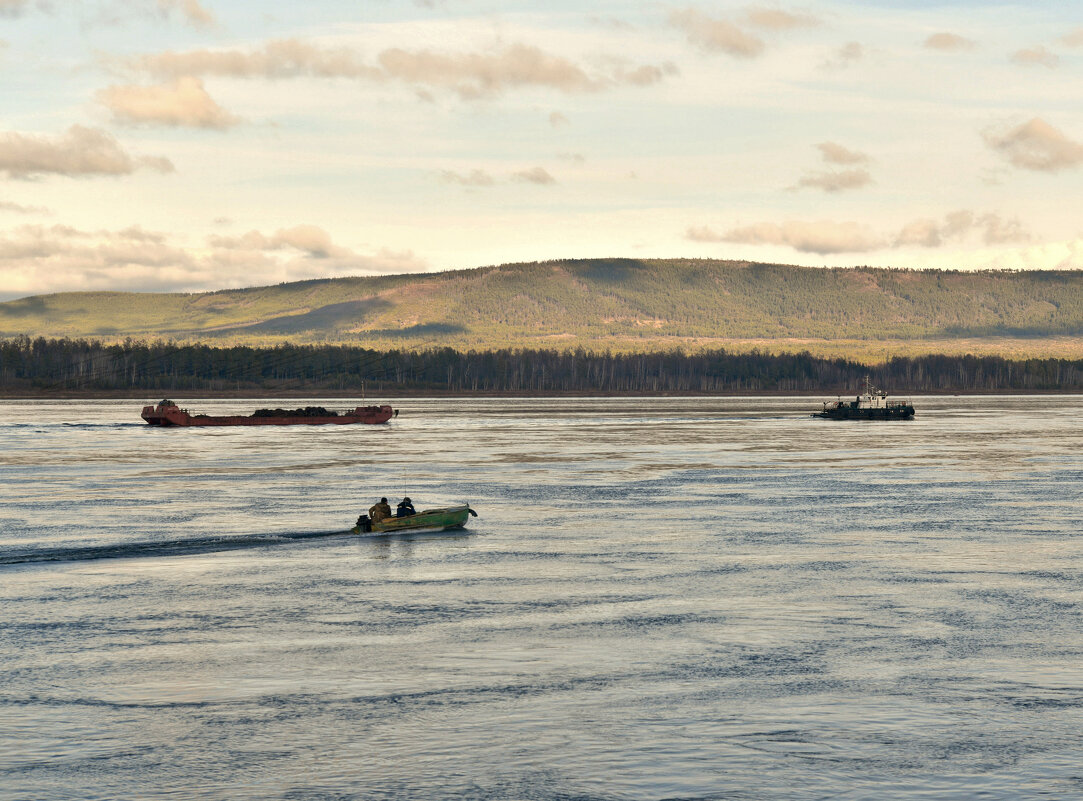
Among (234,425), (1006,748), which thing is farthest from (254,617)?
(234,425)

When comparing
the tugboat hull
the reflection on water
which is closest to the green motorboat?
the reflection on water

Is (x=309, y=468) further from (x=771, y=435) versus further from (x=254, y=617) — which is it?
(x=771, y=435)

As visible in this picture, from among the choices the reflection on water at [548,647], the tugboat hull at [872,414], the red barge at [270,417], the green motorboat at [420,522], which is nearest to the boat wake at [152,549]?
the reflection on water at [548,647]

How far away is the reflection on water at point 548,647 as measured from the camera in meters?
18.4

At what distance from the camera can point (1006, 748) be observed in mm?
19312

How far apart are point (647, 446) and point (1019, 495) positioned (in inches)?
1831

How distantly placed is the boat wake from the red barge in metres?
119

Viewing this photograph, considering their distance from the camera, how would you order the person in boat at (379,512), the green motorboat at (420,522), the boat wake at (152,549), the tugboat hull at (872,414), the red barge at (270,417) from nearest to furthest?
the boat wake at (152,549) < the green motorboat at (420,522) < the person in boat at (379,512) < the red barge at (270,417) < the tugboat hull at (872,414)

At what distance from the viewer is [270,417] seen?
544 feet

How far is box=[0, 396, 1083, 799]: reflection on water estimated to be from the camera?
18359 millimetres

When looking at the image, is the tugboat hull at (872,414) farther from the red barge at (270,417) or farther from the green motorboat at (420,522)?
the green motorboat at (420,522)

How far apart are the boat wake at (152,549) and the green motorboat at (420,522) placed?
1.51 metres

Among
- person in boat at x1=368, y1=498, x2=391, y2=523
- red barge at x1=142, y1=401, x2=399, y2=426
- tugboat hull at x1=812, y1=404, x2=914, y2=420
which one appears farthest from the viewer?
tugboat hull at x1=812, y1=404, x2=914, y2=420

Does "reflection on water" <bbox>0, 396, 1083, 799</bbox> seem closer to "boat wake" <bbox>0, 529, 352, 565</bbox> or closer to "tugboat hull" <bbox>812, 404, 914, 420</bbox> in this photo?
"boat wake" <bbox>0, 529, 352, 565</bbox>
